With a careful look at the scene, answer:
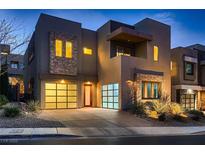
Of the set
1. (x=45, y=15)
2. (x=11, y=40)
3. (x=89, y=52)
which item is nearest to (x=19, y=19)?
(x=11, y=40)

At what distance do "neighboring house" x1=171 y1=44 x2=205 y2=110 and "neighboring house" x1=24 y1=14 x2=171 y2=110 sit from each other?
245 centimetres

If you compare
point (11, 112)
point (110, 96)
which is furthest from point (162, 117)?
point (11, 112)

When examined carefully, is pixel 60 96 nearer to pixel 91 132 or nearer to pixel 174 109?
pixel 174 109

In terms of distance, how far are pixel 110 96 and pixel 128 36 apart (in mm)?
4927

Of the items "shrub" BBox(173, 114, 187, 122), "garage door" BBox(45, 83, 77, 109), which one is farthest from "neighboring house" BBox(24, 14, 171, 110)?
"shrub" BBox(173, 114, 187, 122)

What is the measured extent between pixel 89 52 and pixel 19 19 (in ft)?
23.6

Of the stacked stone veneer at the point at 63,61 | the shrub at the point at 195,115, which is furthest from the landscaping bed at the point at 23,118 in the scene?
the shrub at the point at 195,115

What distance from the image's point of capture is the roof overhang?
1781cm

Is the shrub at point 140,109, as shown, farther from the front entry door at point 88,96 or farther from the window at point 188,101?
the window at point 188,101

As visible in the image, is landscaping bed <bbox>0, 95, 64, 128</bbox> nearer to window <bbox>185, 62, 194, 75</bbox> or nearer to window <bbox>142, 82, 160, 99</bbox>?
window <bbox>142, 82, 160, 99</bbox>

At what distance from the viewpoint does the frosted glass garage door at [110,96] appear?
58.1 feet

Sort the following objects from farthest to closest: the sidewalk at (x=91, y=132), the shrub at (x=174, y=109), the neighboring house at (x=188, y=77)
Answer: the neighboring house at (x=188, y=77) → the shrub at (x=174, y=109) → the sidewalk at (x=91, y=132)

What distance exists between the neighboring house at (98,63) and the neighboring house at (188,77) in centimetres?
245

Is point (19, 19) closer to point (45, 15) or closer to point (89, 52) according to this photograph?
point (45, 15)
